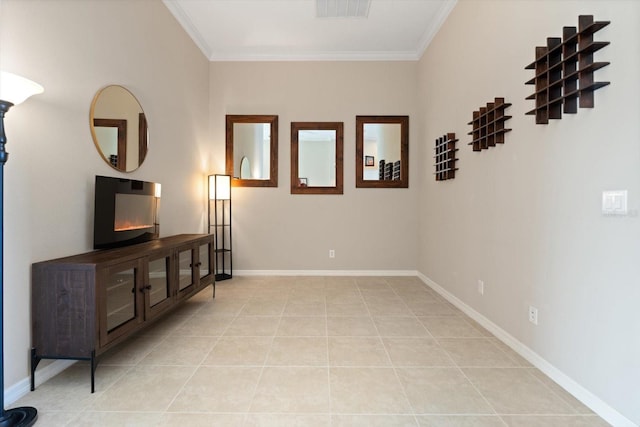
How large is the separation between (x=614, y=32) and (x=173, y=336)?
11.1 ft

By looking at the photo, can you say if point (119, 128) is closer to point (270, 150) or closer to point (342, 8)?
point (270, 150)

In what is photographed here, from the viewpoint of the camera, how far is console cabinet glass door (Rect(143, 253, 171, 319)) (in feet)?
7.54

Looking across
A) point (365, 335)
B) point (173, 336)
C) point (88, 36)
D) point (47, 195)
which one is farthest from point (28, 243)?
point (365, 335)

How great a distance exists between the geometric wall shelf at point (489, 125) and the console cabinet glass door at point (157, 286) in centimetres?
282

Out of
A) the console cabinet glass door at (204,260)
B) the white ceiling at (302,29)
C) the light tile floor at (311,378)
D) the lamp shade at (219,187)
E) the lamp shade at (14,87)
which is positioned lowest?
the light tile floor at (311,378)

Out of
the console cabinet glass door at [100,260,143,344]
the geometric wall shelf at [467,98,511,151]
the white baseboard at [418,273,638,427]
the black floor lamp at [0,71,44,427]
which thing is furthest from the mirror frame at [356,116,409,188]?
the black floor lamp at [0,71,44,427]

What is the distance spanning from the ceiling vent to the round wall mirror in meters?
2.25

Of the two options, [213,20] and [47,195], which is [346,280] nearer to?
[47,195]

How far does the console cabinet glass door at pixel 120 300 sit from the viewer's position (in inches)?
73.7

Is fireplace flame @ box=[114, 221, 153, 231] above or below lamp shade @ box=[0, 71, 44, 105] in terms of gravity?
below

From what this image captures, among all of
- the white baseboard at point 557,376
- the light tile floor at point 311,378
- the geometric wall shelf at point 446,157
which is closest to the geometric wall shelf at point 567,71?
the geometric wall shelf at point 446,157

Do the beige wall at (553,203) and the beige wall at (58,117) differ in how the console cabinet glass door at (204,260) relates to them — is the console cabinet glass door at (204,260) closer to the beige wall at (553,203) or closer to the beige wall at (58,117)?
the beige wall at (58,117)

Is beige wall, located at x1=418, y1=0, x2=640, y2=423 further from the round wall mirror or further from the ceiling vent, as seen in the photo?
the round wall mirror

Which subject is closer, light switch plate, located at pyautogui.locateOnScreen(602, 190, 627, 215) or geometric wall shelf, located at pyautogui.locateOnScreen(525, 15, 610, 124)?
light switch plate, located at pyautogui.locateOnScreen(602, 190, 627, 215)
